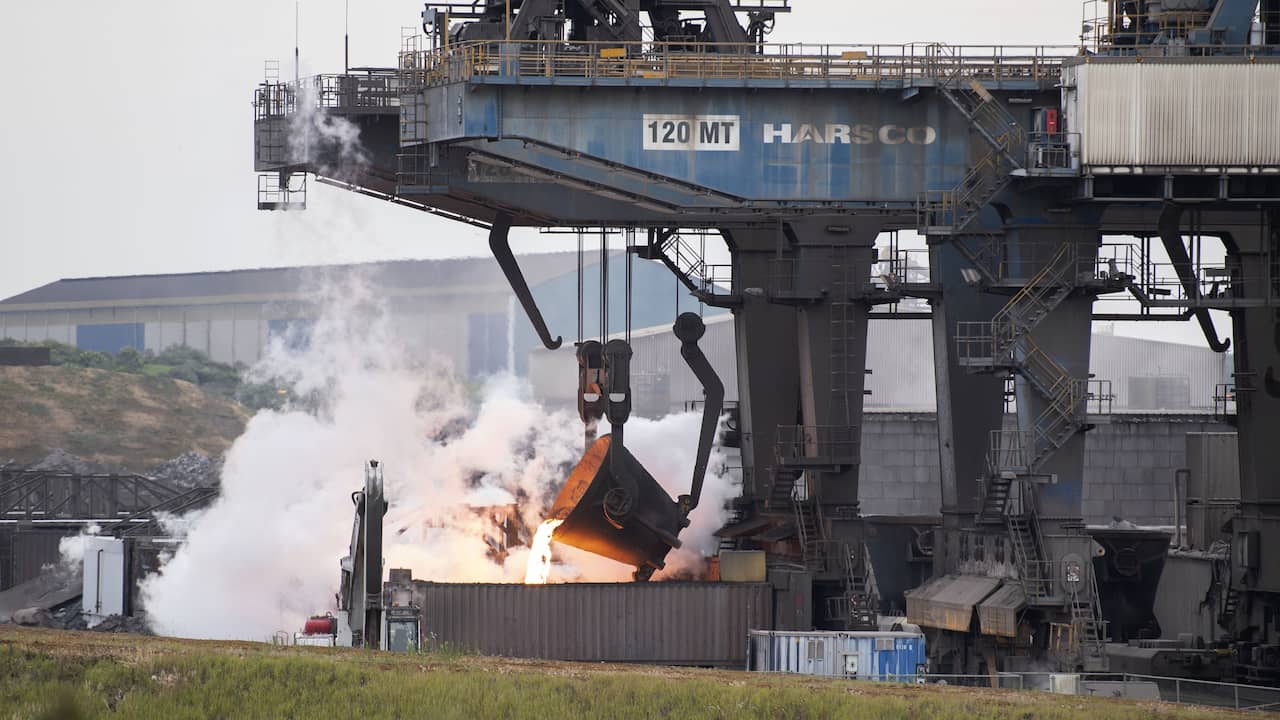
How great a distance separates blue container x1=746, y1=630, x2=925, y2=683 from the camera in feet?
161

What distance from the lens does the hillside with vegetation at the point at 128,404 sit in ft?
355

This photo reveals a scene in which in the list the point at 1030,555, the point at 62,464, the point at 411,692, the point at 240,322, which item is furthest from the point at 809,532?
the point at 240,322

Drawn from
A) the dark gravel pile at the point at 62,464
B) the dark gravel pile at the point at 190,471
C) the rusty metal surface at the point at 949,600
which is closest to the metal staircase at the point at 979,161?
the rusty metal surface at the point at 949,600

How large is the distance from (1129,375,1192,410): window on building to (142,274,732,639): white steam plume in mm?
44562

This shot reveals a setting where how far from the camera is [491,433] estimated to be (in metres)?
62.7

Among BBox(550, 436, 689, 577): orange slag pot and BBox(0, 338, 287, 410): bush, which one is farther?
BBox(0, 338, 287, 410): bush

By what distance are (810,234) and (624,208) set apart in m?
5.55

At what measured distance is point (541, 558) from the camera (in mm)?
58250

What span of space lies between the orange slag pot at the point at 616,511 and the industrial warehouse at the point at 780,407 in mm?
121

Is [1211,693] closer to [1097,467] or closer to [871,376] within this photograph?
[1097,467]

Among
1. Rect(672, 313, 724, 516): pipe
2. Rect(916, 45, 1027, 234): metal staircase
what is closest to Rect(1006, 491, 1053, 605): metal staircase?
Rect(916, 45, 1027, 234): metal staircase

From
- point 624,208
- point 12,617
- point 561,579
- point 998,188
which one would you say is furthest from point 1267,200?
point 12,617

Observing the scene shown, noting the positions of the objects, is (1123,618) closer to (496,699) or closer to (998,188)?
(998,188)

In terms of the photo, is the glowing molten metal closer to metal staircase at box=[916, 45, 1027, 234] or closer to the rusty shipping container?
the rusty shipping container
